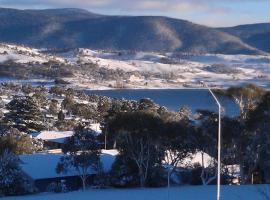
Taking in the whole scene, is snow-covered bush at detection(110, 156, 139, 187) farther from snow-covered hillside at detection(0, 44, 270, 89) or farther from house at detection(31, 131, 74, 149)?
snow-covered hillside at detection(0, 44, 270, 89)

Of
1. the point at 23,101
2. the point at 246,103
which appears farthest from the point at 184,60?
the point at 246,103

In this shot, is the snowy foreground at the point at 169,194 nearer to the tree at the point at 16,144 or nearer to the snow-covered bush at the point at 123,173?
the snow-covered bush at the point at 123,173

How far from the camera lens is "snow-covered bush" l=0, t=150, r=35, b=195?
2712 centimetres

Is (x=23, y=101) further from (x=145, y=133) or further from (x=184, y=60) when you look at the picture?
(x=184, y=60)

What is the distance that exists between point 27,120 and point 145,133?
22.5 metres

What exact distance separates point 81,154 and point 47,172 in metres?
2.64

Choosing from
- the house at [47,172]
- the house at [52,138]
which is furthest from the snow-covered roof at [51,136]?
the house at [47,172]

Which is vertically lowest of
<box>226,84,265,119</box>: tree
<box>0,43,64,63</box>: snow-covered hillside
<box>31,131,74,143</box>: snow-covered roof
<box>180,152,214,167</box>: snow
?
<box>31,131,74,143</box>: snow-covered roof

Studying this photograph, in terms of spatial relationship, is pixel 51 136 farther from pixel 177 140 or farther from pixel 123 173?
pixel 177 140

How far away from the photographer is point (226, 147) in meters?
28.8

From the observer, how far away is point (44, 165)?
3072 cm

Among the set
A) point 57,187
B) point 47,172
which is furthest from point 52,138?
point 57,187

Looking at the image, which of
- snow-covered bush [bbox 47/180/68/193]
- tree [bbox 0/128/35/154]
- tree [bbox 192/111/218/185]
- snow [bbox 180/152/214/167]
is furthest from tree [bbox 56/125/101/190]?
tree [bbox 192/111/218/185]

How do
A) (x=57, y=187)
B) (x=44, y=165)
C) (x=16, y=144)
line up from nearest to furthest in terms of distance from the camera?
1. (x=57, y=187)
2. (x=44, y=165)
3. (x=16, y=144)
